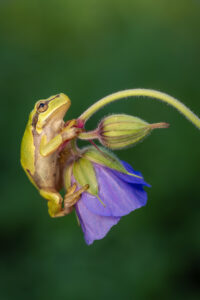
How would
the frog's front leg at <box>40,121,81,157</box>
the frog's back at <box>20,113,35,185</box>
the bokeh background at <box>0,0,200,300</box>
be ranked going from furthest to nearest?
the bokeh background at <box>0,0,200,300</box> → the frog's back at <box>20,113,35,185</box> → the frog's front leg at <box>40,121,81,157</box>

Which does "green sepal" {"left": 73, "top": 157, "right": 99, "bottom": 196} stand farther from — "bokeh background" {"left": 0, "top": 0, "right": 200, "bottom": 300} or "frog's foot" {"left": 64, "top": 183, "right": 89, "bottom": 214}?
"bokeh background" {"left": 0, "top": 0, "right": 200, "bottom": 300}

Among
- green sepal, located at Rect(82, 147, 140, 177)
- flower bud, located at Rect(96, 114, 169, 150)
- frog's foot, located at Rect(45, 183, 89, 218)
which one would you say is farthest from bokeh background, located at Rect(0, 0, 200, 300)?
flower bud, located at Rect(96, 114, 169, 150)

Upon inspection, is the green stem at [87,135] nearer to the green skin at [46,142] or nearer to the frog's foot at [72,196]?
the green skin at [46,142]

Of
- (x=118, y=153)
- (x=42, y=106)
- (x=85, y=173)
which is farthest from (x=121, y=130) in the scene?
(x=118, y=153)

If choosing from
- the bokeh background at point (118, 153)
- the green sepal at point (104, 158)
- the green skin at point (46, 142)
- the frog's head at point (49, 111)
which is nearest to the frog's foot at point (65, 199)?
the green skin at point (46, 142)

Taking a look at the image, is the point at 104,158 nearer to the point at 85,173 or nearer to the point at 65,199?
the point at 85,173

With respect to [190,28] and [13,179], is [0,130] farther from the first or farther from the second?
[190,28]

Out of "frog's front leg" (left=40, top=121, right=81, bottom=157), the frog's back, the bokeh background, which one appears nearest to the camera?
"frog's front leg" (left=40, top=121, right=81, bottom=157)
